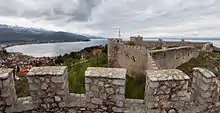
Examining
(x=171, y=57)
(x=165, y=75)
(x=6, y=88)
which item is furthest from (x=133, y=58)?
(x=6, y=88)

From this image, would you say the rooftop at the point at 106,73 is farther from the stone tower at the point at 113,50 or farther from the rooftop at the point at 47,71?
the stone tower at the point at 113,50

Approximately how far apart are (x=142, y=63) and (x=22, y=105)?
13118mm

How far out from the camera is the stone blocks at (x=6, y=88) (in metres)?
3.86

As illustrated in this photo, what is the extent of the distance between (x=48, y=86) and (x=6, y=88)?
80cm

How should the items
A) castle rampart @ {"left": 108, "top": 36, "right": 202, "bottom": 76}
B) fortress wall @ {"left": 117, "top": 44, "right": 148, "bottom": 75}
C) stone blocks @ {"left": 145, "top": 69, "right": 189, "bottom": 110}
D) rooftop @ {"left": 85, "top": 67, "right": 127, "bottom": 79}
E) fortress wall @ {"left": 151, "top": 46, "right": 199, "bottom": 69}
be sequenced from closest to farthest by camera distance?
stone blocks @ {"left": 145, "top": 69, "right": 189, "bottom": 110}, rooftop @ {"left": 85, "top": 67, "right": 127, "bottom": 79}, fortress wall @ {"left": 151, "top": 46, "right": 199, "bottom": 69}, castle rampart @ {"left": 108, "top": 36, "right": 202, "bottom": 76}, fortress wall @ {"left": 117, "top": 44, "right": 148, "bottom": 75}

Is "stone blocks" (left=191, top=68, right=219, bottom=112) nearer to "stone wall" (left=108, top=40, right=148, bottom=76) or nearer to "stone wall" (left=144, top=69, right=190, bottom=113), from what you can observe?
"stone wall" (left=144, top=69, right=190, bottom=113)

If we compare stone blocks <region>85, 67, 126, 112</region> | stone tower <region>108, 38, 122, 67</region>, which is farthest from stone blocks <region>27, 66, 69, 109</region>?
stone tower <region>108, 38, 122, 67</region>

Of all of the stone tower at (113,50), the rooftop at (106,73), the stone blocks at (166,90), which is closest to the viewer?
the stone blocks at (166,90)

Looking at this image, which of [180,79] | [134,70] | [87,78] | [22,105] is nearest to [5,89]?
[22,105]

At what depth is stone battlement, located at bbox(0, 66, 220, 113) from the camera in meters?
3.85

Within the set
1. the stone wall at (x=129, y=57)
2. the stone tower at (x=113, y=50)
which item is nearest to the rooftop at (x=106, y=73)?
the stone wall at (x=129, y=57)

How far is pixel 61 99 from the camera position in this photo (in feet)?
13.7

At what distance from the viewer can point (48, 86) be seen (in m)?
4.04

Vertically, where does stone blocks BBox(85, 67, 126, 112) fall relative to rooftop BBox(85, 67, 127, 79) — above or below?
below
